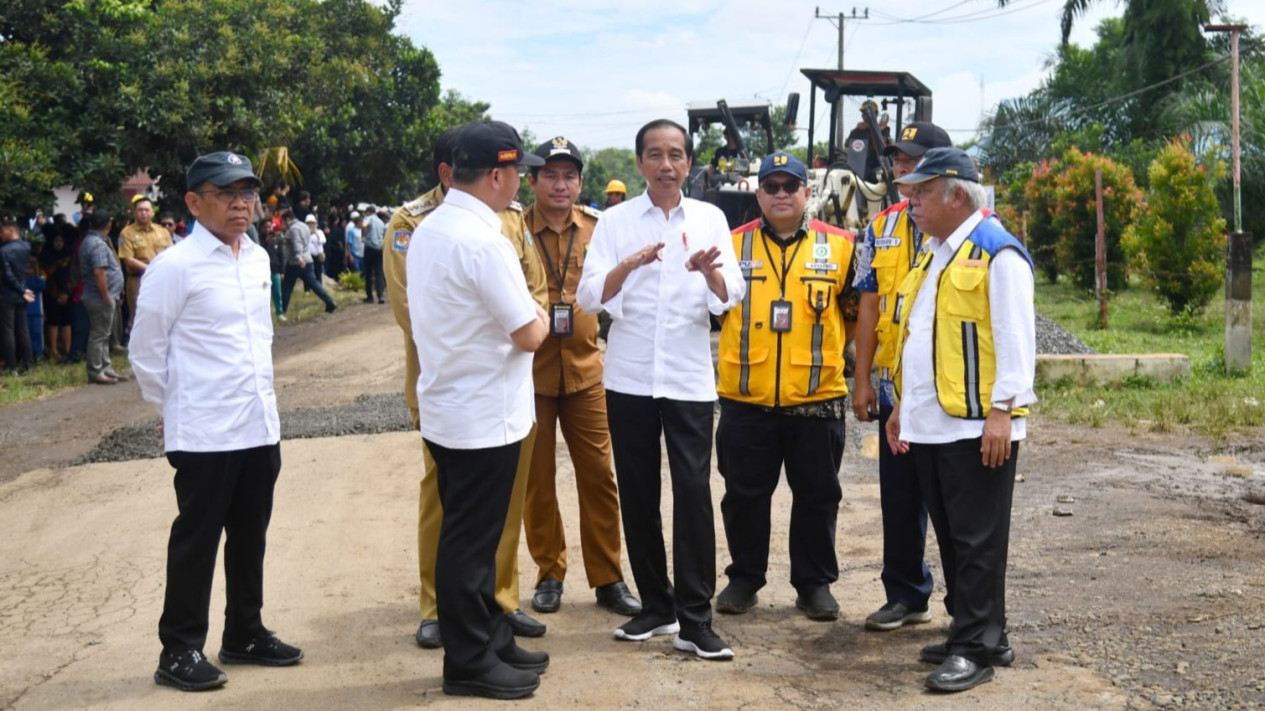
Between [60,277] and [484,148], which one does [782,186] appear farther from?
[60,277]

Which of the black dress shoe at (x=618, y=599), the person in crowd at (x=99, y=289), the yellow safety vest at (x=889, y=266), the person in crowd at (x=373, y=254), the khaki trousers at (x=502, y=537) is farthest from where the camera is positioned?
the person in crowd at (x=373, y=254)

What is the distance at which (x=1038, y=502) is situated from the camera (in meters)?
7.84

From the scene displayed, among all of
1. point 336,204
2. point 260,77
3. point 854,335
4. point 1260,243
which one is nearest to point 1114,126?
point 1260,243

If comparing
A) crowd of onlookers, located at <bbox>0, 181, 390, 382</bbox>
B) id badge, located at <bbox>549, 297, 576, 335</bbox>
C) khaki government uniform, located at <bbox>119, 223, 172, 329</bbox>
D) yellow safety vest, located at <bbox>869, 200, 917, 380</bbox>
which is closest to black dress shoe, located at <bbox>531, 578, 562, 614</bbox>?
id badge, located at <bbox>549, 297, 576, 335</bbox>

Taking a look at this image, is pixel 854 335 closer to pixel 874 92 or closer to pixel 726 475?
pixel 726 475

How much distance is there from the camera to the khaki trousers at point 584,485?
569 cm

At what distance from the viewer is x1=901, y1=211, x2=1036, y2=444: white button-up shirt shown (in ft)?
15.0

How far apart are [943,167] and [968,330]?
0.63 metres

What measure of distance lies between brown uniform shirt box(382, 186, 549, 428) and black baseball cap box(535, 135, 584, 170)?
0.92 ft

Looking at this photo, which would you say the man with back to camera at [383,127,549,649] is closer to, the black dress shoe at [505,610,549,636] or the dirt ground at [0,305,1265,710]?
the black dress shoe at [505,610,549,636]

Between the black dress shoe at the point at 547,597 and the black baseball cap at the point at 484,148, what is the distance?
6.93ft

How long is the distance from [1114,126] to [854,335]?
3200 cm

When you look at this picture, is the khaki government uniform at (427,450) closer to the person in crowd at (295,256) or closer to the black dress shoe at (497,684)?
the black dress shoe at (497,684)

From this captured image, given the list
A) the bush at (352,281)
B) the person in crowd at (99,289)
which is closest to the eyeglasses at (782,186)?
the person in crowd at (99,289)
